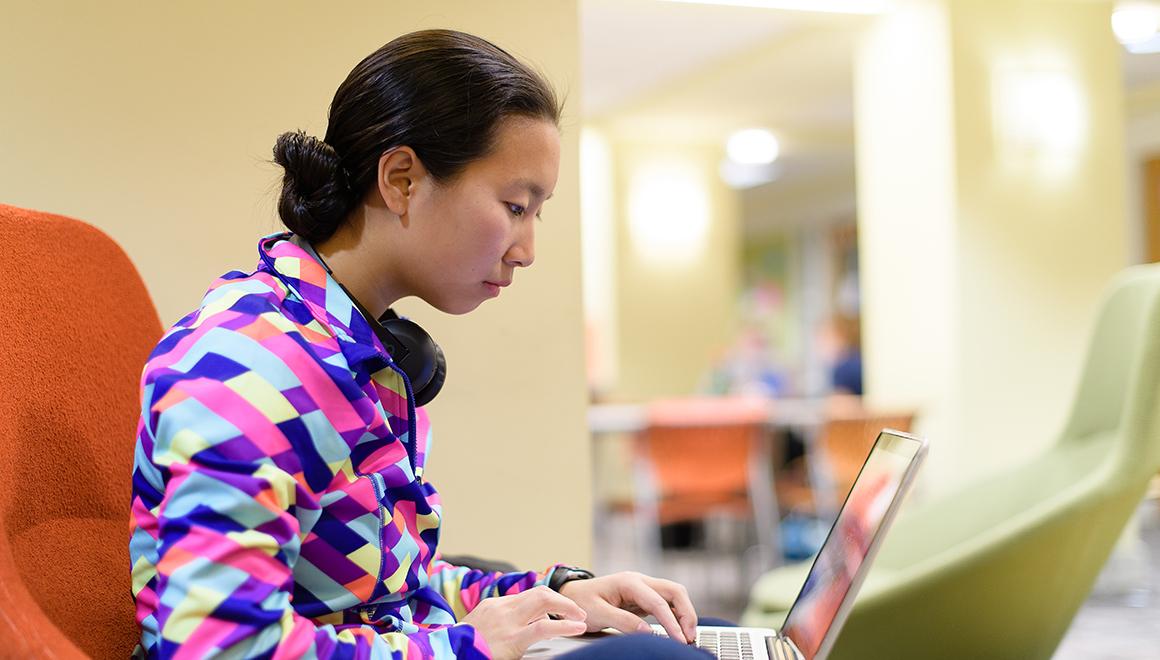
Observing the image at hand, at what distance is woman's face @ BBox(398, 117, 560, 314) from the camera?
116 cm

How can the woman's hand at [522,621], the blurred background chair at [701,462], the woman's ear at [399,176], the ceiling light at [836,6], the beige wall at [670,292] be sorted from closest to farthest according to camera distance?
the woman's hand at [522,621], the woman's ear at [399,176], the blurred background chair at [701,462], the ceiling light at [836,6], the beige wall at [670,292]

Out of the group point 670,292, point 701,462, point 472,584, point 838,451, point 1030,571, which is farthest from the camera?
point 670,292

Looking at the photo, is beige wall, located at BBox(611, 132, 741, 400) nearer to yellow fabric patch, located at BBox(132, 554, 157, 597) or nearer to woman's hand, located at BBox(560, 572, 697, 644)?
woman's hand, located at BBox(560, 572, 697, 644)

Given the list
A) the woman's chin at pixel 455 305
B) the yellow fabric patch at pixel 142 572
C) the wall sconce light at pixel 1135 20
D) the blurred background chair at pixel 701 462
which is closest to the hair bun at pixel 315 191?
the woman's chin at pixel 455 305

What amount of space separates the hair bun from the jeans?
530 mm

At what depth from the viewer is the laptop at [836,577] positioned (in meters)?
1.18

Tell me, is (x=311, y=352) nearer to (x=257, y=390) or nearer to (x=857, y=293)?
(x=257, y=390)

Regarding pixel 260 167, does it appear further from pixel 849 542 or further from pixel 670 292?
pixel 670 292

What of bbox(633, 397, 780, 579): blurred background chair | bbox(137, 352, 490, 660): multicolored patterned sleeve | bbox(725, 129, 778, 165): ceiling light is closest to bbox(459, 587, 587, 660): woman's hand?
bbox(137, 352, 490, 660): multicolored patterned sleeve

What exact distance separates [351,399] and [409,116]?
0.31 meters

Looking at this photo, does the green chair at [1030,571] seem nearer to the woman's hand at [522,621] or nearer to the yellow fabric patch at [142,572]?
the woman's hand at [522,621]

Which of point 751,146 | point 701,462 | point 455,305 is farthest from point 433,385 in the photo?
point 751,146

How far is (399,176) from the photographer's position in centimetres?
116

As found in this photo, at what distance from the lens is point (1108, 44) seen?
503 centimetres
